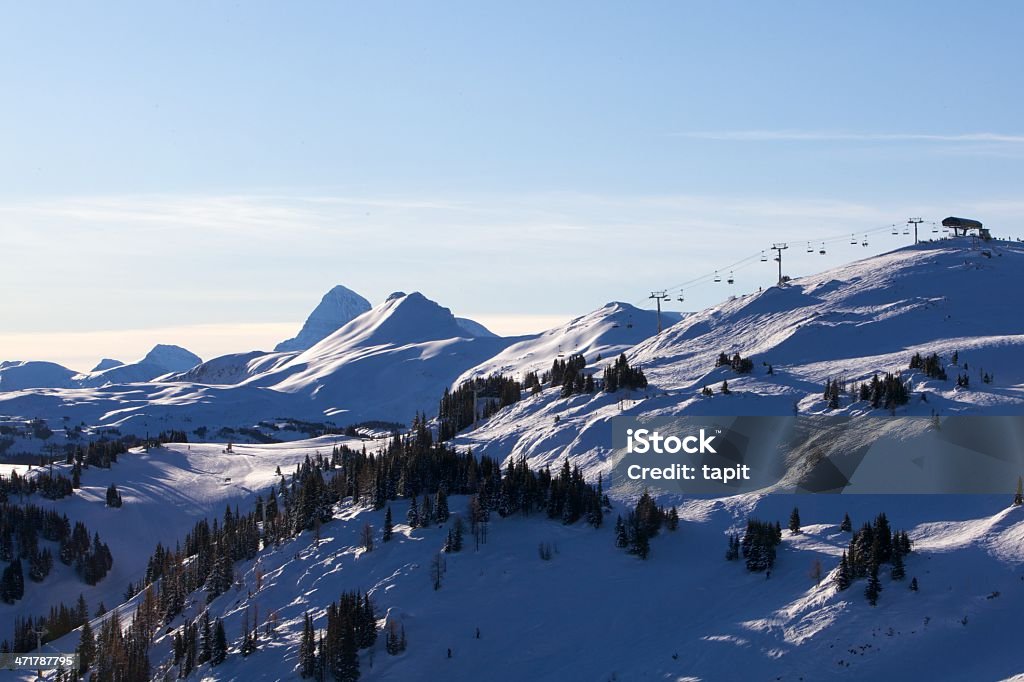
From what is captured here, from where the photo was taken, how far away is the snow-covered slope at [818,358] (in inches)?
5310

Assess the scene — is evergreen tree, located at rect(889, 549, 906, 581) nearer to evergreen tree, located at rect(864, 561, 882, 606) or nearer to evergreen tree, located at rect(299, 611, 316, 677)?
evergreen tree, located at rect(864, 561, 882, 606)

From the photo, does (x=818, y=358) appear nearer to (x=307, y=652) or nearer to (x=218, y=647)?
(x=307, y=652)

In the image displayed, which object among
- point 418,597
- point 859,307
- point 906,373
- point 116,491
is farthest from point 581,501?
point 116,491

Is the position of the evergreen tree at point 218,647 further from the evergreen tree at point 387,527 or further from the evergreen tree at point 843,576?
the evergreen tree at point 843,576

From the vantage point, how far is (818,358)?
160m

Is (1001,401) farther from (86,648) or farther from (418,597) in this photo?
(86,648)

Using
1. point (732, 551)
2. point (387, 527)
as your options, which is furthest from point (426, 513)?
point (732, 551)

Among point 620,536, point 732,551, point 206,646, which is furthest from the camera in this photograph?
point 620,536

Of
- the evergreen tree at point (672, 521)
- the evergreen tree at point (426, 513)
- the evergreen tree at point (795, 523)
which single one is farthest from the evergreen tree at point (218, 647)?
the evergreen tree at point (795, 523)

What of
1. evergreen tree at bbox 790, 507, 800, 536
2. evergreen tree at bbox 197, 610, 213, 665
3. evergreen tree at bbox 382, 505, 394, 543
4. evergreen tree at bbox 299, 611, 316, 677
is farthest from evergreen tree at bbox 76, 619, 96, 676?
evergreen tree at bbox 790, 507, 800, 536

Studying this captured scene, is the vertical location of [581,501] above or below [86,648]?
above

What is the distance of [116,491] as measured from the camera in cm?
19812

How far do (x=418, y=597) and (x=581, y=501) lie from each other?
21491 millimetres

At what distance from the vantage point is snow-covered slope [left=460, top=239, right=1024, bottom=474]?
443ft
